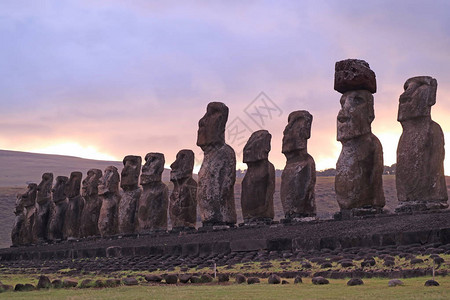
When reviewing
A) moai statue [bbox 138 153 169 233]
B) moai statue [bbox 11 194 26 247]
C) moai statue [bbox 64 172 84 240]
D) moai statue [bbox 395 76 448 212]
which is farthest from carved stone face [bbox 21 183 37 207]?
moai statue [bbox 395 76 448 212]

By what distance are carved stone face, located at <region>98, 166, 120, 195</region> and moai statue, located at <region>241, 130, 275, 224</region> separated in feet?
26.7

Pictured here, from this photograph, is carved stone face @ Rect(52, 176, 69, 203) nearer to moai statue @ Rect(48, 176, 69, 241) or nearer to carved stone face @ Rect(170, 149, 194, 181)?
moai statue @ Rect(48, 176, 69, 241)

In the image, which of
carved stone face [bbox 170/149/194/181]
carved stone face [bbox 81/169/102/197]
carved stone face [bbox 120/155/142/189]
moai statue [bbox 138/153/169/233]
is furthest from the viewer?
carved stone face [bbox 81/169/102/197]

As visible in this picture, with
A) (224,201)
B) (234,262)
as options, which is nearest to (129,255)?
(224,201)

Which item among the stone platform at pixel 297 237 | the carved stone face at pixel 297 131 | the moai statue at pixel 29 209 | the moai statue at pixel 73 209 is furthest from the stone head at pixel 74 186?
the carved stone face at pixel 297 131

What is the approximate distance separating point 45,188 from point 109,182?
637 centimetres

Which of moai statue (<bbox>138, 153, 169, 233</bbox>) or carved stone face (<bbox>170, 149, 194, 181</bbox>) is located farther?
moai statue (<bbox>138, 153, 169, 233</bbox>)

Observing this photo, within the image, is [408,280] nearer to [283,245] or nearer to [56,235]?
[283,245]

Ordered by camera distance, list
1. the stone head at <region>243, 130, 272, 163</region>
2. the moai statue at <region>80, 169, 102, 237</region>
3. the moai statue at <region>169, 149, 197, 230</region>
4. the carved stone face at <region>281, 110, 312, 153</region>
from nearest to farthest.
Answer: the carved stone face at <region>281, 110, 312, 153</region> < the stone head at <region>243, 130, 272, 163</region> < the moai statue at <region>169, 149, 197, 230</region> < the moai statue at <region>80, 169, 102, 237</region>

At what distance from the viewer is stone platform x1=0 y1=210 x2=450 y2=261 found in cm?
1175

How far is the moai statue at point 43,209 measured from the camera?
30672 millimetres

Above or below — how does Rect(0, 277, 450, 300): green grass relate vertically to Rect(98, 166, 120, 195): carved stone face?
below

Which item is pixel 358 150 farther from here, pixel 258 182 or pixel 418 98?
pixel 258 182

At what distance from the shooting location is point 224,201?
64.2 feet
